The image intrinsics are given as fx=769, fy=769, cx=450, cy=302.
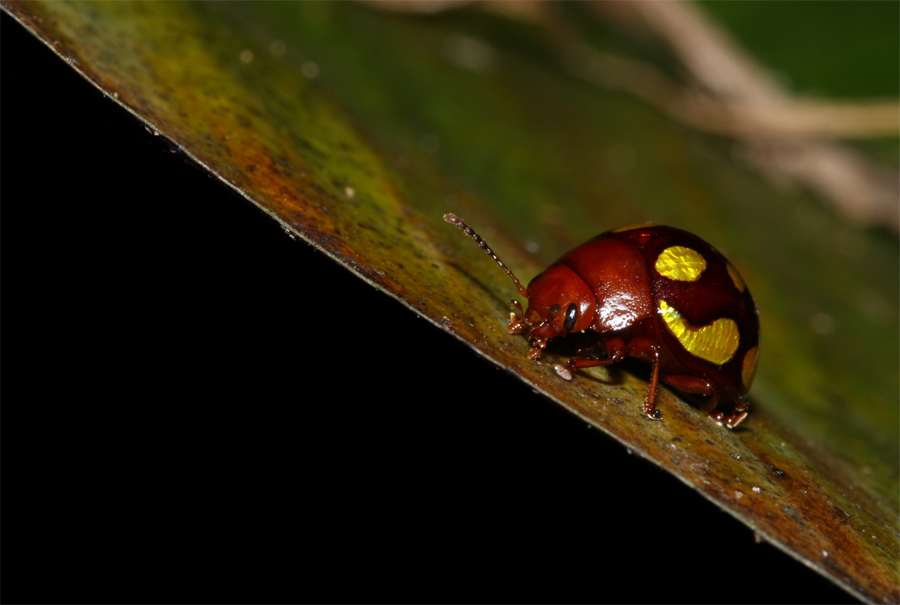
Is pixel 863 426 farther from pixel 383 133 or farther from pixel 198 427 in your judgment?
pixel 198 427

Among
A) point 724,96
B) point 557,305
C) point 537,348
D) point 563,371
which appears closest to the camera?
point 563,371

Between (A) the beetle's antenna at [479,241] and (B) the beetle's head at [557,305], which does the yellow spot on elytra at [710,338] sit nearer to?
(B) the beetle's head at [557,305]

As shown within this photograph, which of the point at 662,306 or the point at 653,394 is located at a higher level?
the point at 662,306

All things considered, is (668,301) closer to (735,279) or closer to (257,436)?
(735,279)

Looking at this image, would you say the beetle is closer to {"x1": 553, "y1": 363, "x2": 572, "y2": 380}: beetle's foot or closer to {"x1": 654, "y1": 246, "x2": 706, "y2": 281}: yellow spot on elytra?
{"x1": 654, "y1": 246, "x2": 706, "y2": 281}: yellow spot on elytra

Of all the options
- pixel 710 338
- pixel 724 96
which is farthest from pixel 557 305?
pixel 724 96

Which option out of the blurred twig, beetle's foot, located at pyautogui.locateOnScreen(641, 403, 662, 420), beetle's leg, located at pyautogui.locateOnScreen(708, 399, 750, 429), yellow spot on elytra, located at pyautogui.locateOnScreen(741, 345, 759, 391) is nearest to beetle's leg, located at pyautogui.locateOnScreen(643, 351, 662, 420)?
beetle's foot, located at pyautogui.locateOnScreen(641, 403, 662, 420)

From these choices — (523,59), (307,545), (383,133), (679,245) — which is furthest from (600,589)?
(523,59)

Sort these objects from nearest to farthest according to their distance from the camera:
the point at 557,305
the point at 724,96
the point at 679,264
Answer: the point at 557,305, the point at 679,264, the point at 724,96
